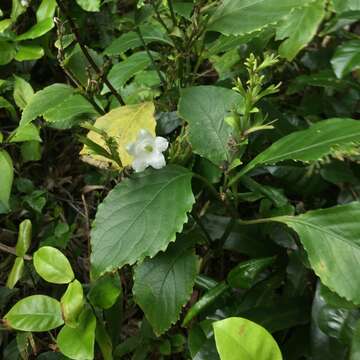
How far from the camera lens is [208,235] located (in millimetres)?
967

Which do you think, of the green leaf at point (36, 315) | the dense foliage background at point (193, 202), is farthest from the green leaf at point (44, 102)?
the green leaf at point (36, 315)

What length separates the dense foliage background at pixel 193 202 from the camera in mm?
762

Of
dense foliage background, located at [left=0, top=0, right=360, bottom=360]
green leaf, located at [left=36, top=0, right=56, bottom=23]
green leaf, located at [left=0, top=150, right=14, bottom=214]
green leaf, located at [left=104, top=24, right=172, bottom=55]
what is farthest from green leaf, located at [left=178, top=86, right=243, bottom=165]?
green leaf, located at [left=36, top=0, right=56, bottom=23]

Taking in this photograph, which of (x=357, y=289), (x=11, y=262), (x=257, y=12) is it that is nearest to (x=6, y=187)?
(x=11, y=262)

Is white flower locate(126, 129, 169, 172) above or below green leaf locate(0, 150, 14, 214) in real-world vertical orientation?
above

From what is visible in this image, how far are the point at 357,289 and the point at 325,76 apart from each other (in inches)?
26.1

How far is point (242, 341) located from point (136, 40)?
74 cm

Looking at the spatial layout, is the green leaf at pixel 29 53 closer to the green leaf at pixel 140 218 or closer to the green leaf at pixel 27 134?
the green leaf at pixel 27 134

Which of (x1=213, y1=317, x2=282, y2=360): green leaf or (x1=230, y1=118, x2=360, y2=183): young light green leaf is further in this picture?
(x1=230, y1=118, x2=360, y2=183): young light green leaf

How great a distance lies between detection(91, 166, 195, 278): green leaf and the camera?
28.7 inches

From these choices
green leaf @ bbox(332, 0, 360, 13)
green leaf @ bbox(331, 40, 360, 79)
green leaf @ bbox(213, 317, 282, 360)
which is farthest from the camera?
green leaf @ bbox(331, 40, 360, 79)

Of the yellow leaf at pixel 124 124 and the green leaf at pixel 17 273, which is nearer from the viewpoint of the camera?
the yellow leaf at pixel 124 124

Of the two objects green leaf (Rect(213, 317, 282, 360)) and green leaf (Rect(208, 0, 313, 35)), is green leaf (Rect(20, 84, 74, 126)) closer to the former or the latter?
green leaf (Rect(208, 0, 313, 35))

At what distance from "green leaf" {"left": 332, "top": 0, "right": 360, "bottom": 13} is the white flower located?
1.64 feet
